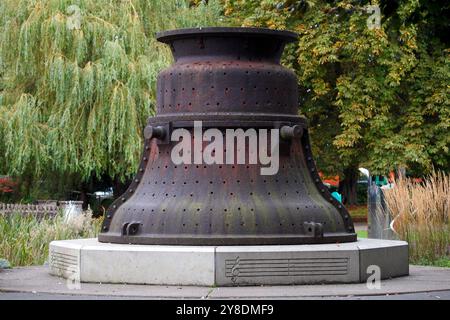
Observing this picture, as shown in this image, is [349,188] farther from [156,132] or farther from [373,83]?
[156,132]

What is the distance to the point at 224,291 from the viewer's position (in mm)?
9945

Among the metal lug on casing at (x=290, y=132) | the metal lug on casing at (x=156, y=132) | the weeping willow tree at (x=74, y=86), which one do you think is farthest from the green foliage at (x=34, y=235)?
the weeping willow tree at (x=74, y=86)

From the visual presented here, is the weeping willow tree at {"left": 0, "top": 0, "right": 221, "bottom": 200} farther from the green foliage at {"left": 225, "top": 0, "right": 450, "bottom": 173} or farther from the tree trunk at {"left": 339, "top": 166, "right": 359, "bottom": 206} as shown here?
the tree trunk at {"left": 339, "top": 166, "right": 359, "bottom": 206}

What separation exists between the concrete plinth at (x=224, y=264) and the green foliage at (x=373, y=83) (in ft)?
84.5

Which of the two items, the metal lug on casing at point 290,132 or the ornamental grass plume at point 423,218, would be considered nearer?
the metal lug on casing at point 290,132

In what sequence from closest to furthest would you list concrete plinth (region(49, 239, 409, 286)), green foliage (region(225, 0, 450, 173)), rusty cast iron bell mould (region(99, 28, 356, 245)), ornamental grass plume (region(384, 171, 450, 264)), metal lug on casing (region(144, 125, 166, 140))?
concrete plinth (region(49, 239, 409, 286))
rusty cast iron bell mould (region(99, 28, 356, 245))
metal lug on casing (region(144, 125, 166, 140))
ornamental grass plume (region(384, 171, 450, 264))
green foliage (region(225, 0, 450, 173))

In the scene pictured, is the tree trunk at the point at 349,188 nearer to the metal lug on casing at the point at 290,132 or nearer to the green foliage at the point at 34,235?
the green foliage at the point at 34,235

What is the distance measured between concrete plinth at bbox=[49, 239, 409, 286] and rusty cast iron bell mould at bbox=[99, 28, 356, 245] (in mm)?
380

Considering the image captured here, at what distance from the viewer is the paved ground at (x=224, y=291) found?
9633 mm

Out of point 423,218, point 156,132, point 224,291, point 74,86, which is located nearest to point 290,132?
point 156,132

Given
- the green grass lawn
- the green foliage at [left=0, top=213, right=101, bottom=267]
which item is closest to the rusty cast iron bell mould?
the green foliage at [left=0, top=213, right=101, bottom=267]

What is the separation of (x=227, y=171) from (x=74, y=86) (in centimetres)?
1908

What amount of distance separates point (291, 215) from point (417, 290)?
174 centimetres

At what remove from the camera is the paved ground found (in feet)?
31.6
